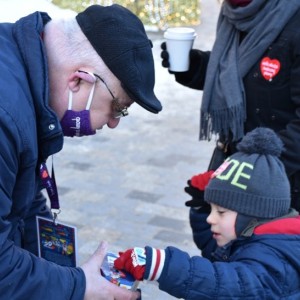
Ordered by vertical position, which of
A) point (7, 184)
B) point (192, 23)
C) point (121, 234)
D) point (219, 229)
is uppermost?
point (7, 184)

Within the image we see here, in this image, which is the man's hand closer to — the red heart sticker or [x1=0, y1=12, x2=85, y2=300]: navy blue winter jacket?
[x1=0, y1=12, x2=85, y2=300]: navy blue winter jacket

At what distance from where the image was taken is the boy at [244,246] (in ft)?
6.77

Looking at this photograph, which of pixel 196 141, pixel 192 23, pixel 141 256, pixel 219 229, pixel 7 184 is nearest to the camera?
pixel 7 184

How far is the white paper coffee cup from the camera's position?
316 cm

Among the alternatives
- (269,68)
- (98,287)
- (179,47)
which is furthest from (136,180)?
(98,287)

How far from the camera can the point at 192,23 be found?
34.5 ft

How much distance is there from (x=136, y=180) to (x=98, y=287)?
3306 millimetres

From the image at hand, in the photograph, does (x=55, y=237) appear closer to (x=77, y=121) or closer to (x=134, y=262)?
(x=134, y=262)

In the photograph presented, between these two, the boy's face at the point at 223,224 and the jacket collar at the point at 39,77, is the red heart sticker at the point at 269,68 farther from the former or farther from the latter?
the jacket collar at the point at 39,77

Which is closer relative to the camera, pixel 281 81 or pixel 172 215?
pixel 281 81

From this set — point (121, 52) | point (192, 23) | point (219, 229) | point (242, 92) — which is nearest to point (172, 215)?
point (242, 92)

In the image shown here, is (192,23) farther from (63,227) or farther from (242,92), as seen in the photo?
(63,227)

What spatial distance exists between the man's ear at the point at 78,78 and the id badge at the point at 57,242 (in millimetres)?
503

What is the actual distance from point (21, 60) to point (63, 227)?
61 centimetres
